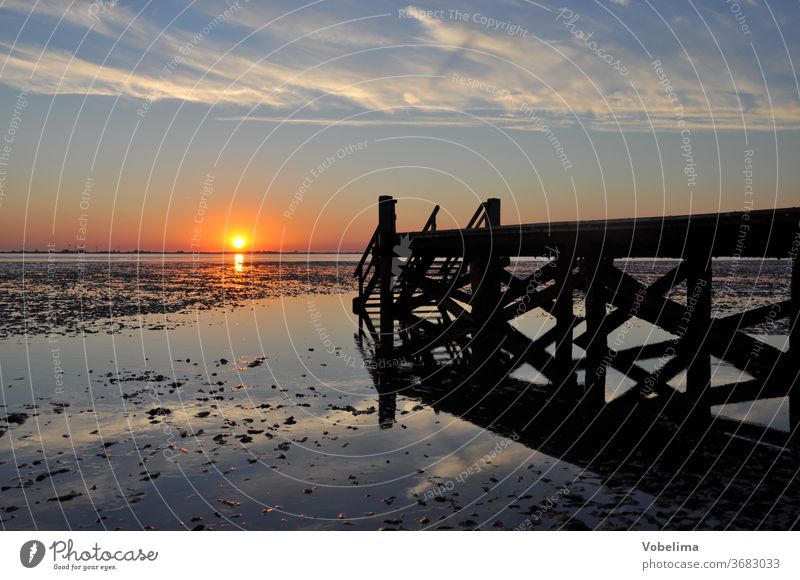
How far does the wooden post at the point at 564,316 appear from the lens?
11712 millimetres

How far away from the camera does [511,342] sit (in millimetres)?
14188

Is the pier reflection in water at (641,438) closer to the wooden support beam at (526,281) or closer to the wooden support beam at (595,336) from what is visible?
the wooden support beam at (595,336)

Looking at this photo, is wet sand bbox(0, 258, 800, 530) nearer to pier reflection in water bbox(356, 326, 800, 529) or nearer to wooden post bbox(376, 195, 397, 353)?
pier reflection in water bbox(356, 326, 800, 529)

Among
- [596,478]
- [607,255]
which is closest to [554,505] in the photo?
[596,478]

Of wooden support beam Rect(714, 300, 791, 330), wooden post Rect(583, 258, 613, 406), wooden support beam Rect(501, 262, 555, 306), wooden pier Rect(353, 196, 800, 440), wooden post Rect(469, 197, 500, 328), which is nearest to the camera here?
wooden pier Rect(353, 196, 800, 440)

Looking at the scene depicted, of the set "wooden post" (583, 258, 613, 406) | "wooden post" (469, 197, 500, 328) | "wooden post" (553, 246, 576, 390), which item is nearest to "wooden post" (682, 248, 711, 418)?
"wooden post" (583, 258, 613, 406)

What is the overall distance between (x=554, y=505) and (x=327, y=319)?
20.8 metres

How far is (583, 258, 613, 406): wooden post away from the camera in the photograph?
35.2ft

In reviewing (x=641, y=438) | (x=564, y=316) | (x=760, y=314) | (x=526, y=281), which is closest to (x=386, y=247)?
(x=526, y=281)

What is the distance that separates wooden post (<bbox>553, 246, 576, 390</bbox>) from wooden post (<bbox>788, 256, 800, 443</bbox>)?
3.70m

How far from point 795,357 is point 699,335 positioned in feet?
4.44

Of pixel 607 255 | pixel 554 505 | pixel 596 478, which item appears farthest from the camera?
pixel 607 255
